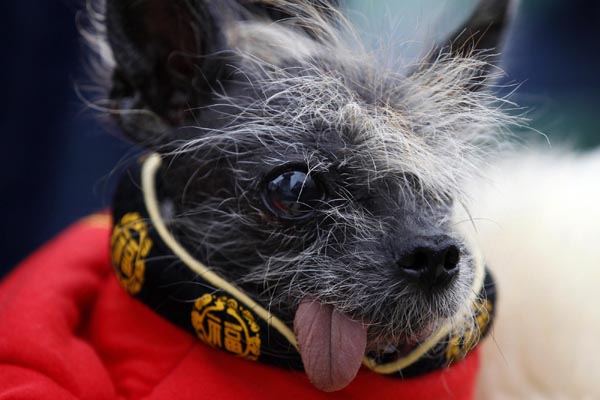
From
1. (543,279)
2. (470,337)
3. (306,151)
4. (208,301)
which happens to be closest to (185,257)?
(208,301)

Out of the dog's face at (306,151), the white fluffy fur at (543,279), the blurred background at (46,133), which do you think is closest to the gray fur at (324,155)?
the dog's face at (306,151)

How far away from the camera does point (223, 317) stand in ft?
1.98

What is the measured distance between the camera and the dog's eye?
1.90 ft

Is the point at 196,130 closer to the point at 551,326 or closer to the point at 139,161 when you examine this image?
the point at 139,161

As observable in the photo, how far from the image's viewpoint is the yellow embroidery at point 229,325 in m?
0.60

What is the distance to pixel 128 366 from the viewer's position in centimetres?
66

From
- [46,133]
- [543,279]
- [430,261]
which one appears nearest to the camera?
[430,261]

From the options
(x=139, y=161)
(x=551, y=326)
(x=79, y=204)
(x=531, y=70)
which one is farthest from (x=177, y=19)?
(x=531, y=70)

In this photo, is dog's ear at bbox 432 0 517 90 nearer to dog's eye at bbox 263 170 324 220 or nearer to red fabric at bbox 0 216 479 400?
dog's eye at bbox 263 170 324 220

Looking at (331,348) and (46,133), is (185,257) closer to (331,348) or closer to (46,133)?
(331,348)

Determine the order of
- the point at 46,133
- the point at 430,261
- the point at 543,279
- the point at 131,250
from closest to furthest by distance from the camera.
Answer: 1. the point at 430,261
2. the point at 131,250
3. the point at 543,279
4. the point at 46,133

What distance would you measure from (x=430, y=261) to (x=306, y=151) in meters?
0.14

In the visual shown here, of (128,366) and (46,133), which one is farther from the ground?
(128,366)

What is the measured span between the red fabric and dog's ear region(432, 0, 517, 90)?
0.30m
